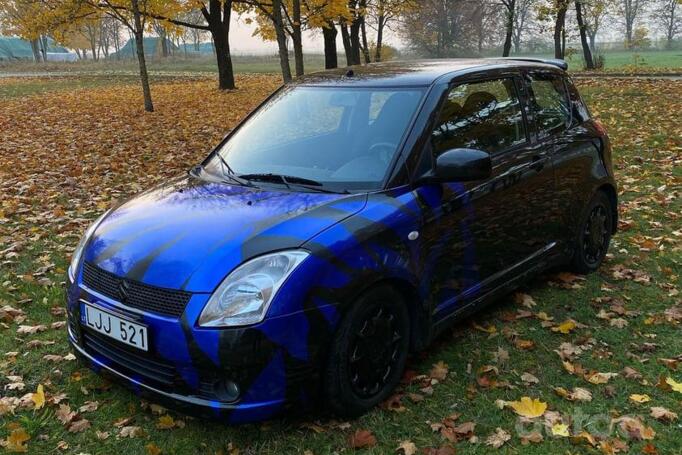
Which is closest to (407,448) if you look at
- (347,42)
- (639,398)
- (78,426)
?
(639,398)

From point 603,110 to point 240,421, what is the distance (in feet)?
45.2

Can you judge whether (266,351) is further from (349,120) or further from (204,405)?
(349,120)

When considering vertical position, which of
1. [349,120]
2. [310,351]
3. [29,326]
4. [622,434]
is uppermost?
[349,120]

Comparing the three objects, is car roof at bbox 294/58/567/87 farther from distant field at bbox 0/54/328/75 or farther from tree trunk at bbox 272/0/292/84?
distant field at bbox 0/54/328/75

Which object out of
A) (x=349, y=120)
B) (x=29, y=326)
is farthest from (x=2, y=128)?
(x=349, y=120)

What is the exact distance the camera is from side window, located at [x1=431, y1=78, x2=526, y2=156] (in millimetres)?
3674

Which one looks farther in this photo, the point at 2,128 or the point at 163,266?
the point at 2,128

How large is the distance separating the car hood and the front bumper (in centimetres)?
18

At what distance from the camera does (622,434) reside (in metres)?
3.02

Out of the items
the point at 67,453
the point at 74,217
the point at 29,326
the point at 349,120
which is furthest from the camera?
the point at 74,217

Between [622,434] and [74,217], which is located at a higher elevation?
[74,217]

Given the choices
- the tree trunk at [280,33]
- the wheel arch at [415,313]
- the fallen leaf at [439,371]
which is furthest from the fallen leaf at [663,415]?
the tree trunk at [280,33]

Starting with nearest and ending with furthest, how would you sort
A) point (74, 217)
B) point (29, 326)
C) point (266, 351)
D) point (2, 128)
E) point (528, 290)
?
point (266, 351)
point (29, 326)
point (528, 290)
point (74, 217)
point (2, 128)

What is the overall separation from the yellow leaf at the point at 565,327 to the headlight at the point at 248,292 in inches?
86.4
